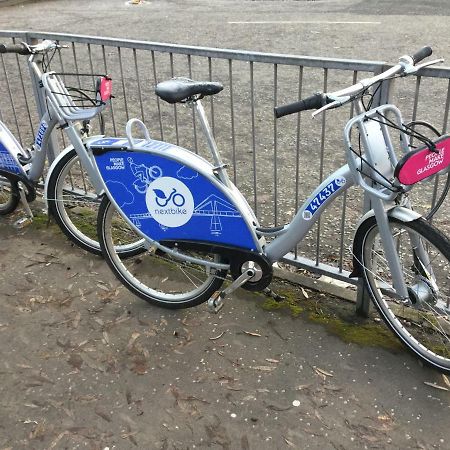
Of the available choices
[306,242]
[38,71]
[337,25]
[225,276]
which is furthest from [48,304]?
Answer: [337,25]

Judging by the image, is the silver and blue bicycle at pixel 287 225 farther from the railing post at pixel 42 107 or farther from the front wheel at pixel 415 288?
the railing post at pixel 42 107

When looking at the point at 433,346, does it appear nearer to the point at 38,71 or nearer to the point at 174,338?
the point at 174,338

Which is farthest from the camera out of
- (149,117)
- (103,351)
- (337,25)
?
(337,25)

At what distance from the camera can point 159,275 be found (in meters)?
3.87

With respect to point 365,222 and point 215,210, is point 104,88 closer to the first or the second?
point 215,210

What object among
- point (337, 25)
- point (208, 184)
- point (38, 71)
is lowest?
point (337, 25)

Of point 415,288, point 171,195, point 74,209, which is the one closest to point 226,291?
point 171,195

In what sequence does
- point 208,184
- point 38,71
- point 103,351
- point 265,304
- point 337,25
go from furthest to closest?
1. point 337,25
2. point 38,71
3. point 265,304
4. point 103,351
5. point 208,184

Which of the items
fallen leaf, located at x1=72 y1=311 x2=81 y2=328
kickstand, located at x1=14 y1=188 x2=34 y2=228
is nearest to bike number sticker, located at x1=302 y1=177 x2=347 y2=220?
fallen leaf, located at x1=72 y1=311 x2=81 y2=328

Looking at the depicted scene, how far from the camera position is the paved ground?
8.81 feet

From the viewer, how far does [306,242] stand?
4.33 m

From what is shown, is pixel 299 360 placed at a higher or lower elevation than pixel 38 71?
lower

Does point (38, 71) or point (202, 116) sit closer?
point (202, 116)

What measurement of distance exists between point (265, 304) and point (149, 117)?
4138mm
